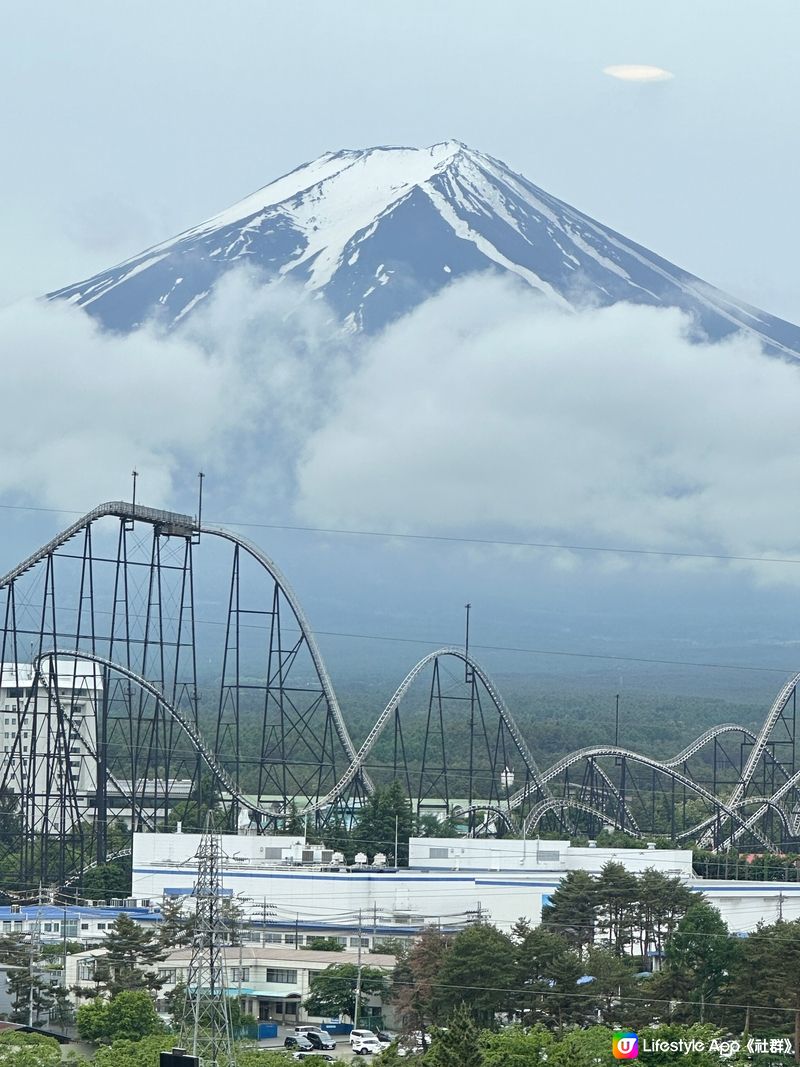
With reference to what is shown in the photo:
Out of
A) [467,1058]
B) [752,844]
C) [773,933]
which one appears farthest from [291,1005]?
[752,844]

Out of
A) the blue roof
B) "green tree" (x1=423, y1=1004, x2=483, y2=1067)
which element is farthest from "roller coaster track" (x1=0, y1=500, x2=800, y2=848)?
"green tree" (x1=423, y1=1004, x2=483, y2=1067)

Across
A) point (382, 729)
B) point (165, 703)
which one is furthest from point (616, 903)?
point (382, 729)

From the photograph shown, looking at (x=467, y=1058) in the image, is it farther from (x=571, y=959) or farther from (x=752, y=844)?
(x=752, y=844)

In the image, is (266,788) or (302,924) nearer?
(302,924)

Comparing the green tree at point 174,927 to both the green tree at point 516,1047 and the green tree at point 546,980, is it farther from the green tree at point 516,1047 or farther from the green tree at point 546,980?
the green tree at point 516,1047

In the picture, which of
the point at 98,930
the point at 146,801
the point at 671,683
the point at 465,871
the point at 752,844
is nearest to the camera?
the point at 98,930

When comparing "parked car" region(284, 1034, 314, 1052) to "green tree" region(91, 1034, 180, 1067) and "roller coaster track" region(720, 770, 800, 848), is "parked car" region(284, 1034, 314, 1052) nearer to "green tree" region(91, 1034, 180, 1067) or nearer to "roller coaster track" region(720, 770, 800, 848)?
"green tree" region(91, 1034, 180, 1067)
